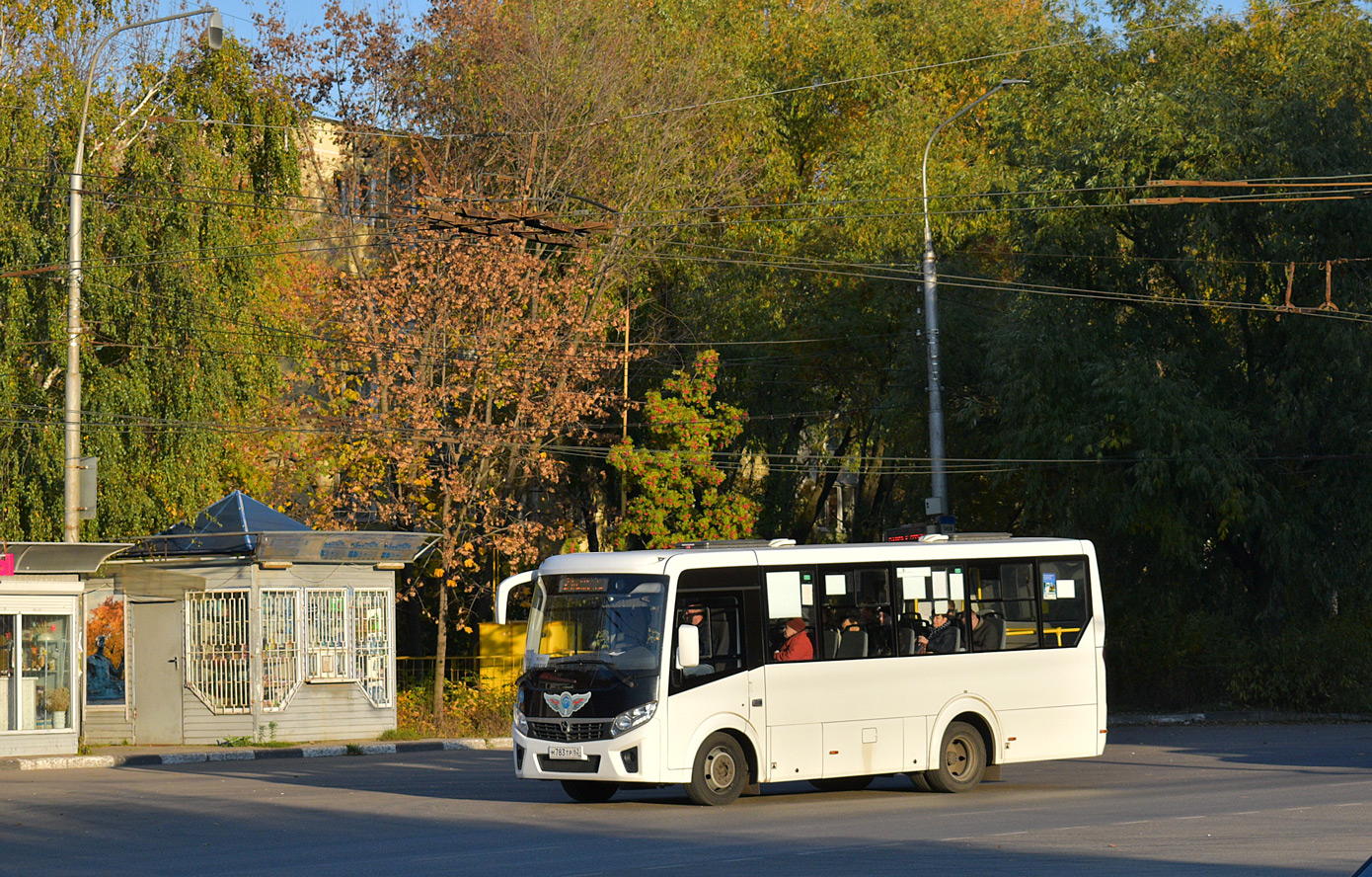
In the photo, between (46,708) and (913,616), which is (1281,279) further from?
(46,708)

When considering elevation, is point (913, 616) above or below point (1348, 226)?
below

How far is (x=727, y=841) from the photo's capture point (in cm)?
1289

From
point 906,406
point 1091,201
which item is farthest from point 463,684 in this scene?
point 1091,201

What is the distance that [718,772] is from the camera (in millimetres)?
15992

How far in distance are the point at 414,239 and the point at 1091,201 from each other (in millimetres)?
14243

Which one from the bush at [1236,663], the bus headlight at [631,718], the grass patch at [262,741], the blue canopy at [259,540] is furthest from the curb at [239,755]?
the bush at [1236,663]

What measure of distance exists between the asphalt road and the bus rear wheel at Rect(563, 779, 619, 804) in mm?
164

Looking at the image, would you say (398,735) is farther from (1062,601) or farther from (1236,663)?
(1236,663)

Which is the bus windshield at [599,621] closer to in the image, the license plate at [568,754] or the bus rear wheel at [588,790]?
the license plate at [568,754]

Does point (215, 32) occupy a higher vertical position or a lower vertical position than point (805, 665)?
higher

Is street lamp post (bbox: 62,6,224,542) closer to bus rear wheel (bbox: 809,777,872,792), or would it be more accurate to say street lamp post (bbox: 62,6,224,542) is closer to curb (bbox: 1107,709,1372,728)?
bus rear wheel (bbox: 809,777,872,792)

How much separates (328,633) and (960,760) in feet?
46.7

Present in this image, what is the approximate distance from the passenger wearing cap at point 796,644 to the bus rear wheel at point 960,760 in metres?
2.03

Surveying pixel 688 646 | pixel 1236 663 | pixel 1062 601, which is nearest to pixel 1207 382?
pixel 1236 663
